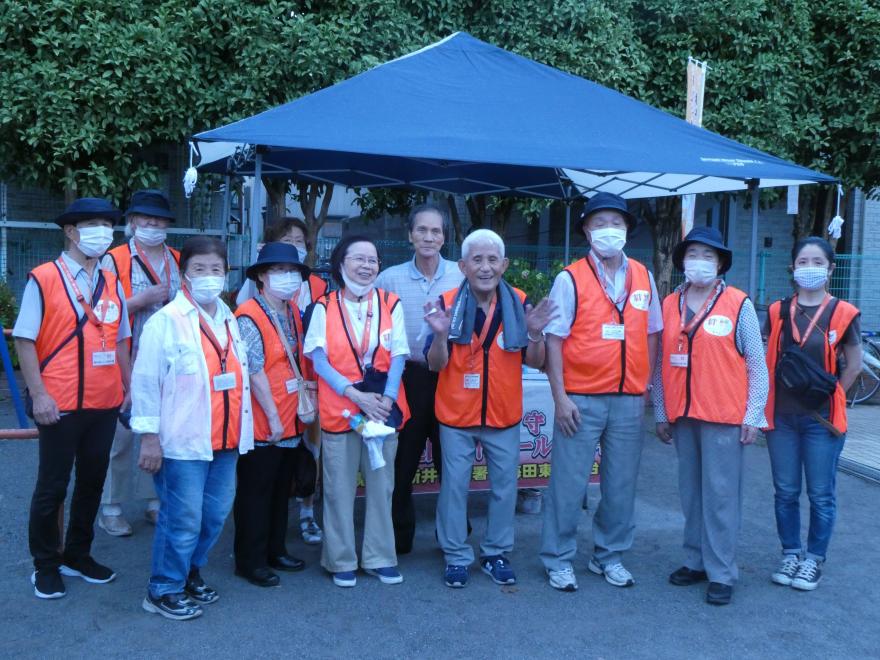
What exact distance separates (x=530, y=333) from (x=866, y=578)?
2.43 meters

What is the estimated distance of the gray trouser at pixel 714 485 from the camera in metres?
4.14

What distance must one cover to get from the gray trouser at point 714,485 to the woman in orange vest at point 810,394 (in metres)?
0.36

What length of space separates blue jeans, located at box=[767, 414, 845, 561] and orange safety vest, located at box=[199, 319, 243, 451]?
9.18ft

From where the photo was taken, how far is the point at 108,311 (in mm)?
4039

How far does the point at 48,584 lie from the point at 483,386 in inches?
93.5

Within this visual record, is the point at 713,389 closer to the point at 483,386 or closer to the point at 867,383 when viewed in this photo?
the point at 483,386

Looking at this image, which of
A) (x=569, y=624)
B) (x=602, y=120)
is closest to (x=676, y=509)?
(x=569, y=624)

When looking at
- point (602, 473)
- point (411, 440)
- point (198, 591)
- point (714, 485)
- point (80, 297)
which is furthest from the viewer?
point (411, 440)

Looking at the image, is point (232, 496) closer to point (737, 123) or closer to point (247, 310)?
point (247, 310)

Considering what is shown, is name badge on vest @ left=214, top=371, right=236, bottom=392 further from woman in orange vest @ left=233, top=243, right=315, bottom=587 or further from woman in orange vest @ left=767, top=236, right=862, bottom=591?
woman in orange vest @ left=767, top=236, right=862, bottom=591

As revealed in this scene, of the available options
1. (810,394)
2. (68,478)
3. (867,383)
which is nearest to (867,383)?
(867,383)

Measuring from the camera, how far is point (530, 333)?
13.9ft

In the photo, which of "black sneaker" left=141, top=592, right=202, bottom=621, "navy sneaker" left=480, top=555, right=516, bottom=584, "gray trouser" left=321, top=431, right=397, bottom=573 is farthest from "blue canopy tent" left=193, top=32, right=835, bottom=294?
"black sneaker" left=141, top=592, right=202, bottom=621

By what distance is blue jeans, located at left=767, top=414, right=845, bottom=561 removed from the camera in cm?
426
